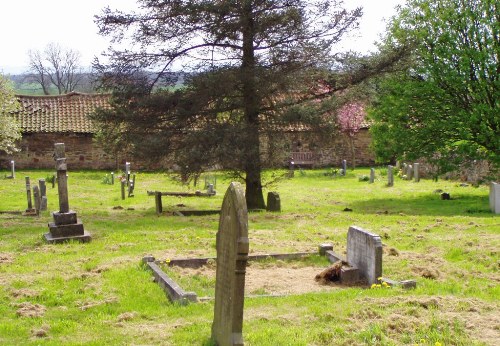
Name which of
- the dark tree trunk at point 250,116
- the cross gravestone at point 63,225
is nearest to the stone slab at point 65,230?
the cross gravestone at point 63,225

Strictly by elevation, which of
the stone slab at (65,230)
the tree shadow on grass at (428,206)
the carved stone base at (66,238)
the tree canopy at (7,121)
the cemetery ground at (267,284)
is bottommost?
the tree shadow on grass at (428,206)

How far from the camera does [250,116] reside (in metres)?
20.3

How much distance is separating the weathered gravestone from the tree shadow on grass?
13.4m

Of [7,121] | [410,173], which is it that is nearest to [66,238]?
[410,173]

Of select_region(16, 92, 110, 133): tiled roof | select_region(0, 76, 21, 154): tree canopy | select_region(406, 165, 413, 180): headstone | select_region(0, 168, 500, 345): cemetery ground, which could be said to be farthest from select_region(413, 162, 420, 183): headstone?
select_region(0, 76, 21, 154): tree canopy

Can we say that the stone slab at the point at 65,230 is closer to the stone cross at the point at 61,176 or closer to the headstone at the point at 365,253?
the stone cross at the point at 61,176

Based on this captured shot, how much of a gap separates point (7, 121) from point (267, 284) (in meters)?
28.3

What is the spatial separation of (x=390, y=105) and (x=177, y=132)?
933 centimetres

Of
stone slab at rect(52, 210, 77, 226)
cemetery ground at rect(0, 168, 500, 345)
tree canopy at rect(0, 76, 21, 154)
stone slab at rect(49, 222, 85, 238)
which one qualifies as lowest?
cemetery ground at rect(0, 168, 500, 345)

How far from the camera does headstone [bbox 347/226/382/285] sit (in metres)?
9.82

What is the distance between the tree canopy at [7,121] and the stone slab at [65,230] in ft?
72.7

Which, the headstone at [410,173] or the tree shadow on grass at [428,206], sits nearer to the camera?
the tree shadow on grass at [428,206]

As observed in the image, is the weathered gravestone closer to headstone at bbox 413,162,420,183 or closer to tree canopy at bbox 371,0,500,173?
tree canopy at bbox 371,0,500,173

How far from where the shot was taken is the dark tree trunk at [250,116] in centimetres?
1872
